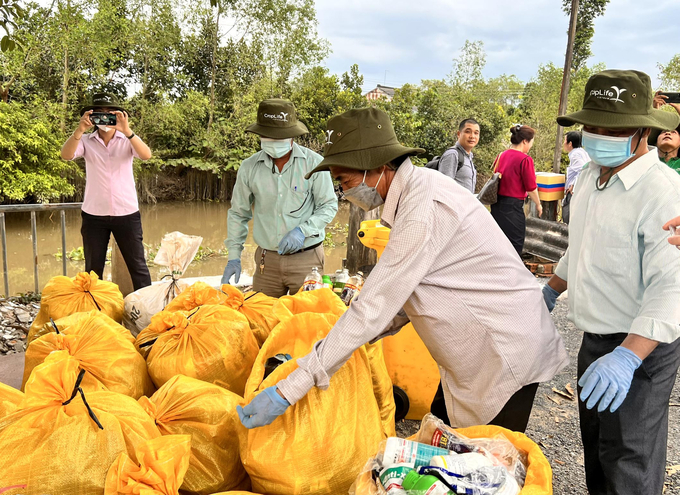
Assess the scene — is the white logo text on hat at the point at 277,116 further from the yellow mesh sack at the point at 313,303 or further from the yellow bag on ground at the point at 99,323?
the yellow bag on ground at the point at 99,323

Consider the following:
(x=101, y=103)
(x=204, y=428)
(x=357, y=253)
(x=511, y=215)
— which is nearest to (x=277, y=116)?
(x=101, y=103)

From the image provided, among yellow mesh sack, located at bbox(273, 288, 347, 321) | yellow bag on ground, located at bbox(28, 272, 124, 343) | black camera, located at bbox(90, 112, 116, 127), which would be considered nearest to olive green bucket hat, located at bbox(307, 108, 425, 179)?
yellow mesh sack, located at bbox(273, 288, 347, 321)

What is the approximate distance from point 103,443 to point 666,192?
5.79 ft

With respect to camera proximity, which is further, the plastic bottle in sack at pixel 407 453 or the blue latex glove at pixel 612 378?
the blue latex glove at pixel 612 378

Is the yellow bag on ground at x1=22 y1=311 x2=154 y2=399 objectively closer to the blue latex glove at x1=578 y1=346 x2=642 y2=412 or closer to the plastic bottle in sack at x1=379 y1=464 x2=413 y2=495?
the plastic bottle in sack at x1=379 y1=464 x2=413 y2=495

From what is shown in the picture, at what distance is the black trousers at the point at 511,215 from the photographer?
5.67 metres

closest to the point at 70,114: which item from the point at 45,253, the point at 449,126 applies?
the point at 45,253

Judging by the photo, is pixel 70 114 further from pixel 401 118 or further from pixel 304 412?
pixel 304 412

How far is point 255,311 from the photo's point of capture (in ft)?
7.72

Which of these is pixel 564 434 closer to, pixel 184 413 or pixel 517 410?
pixel 517 410

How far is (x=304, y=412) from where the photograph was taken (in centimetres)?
146

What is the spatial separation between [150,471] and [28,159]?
13.9 metres

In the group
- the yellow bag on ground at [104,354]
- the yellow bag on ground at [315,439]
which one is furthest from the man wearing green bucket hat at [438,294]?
the yellow bag on ground at [104,354]

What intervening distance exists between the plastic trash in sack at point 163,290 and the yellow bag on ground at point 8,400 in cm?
136
